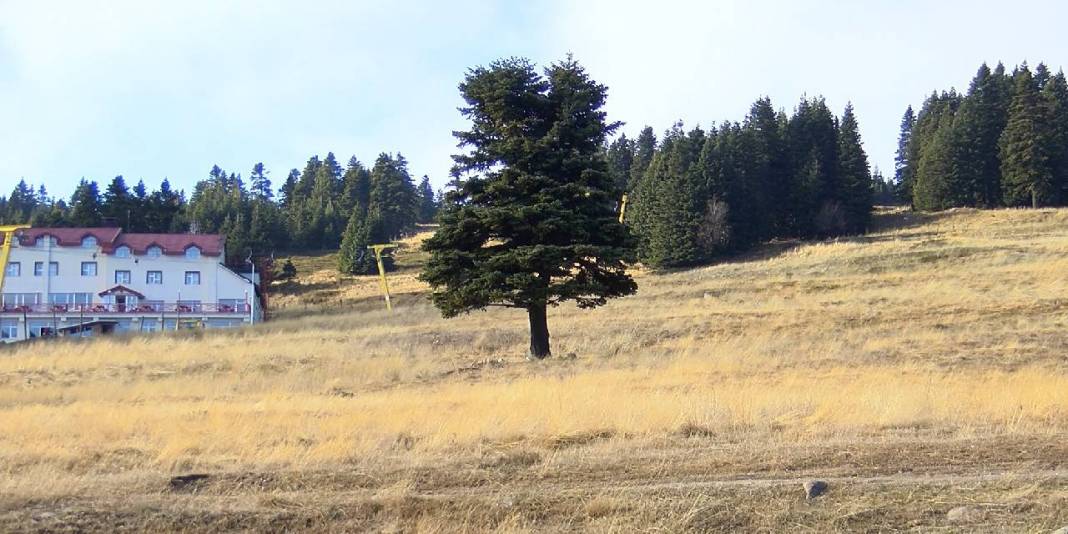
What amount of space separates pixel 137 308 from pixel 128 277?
12.2ft

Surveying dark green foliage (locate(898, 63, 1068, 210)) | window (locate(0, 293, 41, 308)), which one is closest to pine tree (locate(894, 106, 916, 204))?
dark green foliage (locate(898, 63, 1068, 210))

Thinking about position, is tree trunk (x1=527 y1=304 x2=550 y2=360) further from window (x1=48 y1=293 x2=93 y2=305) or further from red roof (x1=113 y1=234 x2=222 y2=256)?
window (x1=48 y1=293 x2=93 y2=305)

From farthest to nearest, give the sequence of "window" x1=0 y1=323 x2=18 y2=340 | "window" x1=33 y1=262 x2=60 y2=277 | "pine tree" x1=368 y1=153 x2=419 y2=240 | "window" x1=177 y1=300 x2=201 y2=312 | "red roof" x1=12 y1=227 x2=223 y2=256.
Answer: "pine tree" x1=368 y1=153 x2=419 y2=240 → "red roof" x1=12 y1=227 x2=223 y2=256 → "window" x1=33 y1=262 x2=60 y2=277 → "window" x1=177 y1=300 x2=201 y2=312 → "window" x1=0 y1=323 x2=18 y2=340

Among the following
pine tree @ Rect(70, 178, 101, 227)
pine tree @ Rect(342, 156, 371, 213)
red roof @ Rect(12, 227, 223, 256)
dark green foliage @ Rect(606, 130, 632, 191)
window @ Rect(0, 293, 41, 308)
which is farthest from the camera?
pine tree @ Rect(342, 156, 371, 213)

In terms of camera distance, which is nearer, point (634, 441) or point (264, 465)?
point (264, 465)

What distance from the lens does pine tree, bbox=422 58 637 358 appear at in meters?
22.7

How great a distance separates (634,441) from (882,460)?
269 cm

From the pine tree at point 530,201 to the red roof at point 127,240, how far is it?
46.9 metres

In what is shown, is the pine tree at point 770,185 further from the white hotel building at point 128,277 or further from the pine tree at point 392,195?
the pine tree at point 392,195

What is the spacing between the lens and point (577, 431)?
10.6 meters

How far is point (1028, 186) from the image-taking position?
71.8m

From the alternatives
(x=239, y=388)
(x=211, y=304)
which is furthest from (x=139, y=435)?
(x=211, y=304)

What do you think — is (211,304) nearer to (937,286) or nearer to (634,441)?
(937,286)

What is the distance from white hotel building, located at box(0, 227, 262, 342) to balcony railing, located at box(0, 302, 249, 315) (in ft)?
0.24
